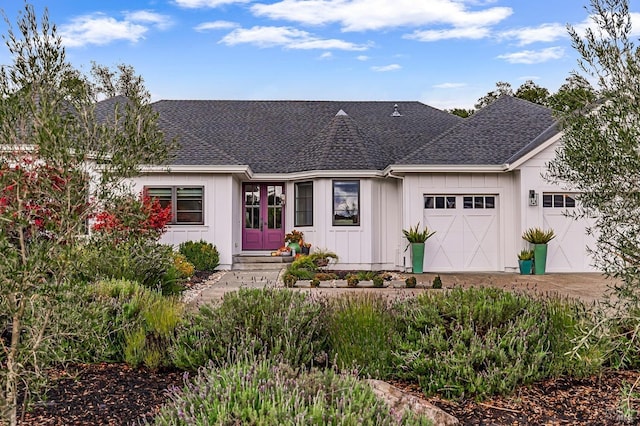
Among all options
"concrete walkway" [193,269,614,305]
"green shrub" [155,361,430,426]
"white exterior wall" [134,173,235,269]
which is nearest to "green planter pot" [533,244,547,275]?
"concrete walkway" [193,269,614,305]

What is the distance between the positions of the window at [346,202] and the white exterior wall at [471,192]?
4.87ft

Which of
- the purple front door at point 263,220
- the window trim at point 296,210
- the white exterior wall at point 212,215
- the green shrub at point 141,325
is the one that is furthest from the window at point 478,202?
the green shrub at point 141,325

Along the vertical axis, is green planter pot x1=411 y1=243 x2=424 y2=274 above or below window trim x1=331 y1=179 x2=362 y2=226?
below

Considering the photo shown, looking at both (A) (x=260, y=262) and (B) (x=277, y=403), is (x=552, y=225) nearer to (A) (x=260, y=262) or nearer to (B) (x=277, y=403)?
(A) (x=260, y=262)

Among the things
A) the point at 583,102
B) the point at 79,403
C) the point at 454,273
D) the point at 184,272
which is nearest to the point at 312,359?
the point at 79,403

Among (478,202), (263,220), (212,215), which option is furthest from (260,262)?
(478,202)

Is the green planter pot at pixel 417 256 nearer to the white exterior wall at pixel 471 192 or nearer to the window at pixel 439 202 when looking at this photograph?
the white exterior wall at pixel 471 192

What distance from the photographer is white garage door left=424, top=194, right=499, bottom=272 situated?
14.2 metres

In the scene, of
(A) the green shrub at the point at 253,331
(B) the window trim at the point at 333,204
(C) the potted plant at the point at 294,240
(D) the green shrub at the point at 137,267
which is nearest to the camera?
(A) the green shrub at the point at 253,331

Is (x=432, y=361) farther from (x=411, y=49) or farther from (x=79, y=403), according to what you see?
(x=411, y=49)

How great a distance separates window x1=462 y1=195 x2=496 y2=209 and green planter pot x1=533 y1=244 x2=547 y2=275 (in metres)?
1.74

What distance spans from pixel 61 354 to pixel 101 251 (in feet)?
2.49

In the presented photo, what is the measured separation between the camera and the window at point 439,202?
1423 centimetres

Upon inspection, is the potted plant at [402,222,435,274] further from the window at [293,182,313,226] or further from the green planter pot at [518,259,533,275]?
the window at [293,182,313,226]
